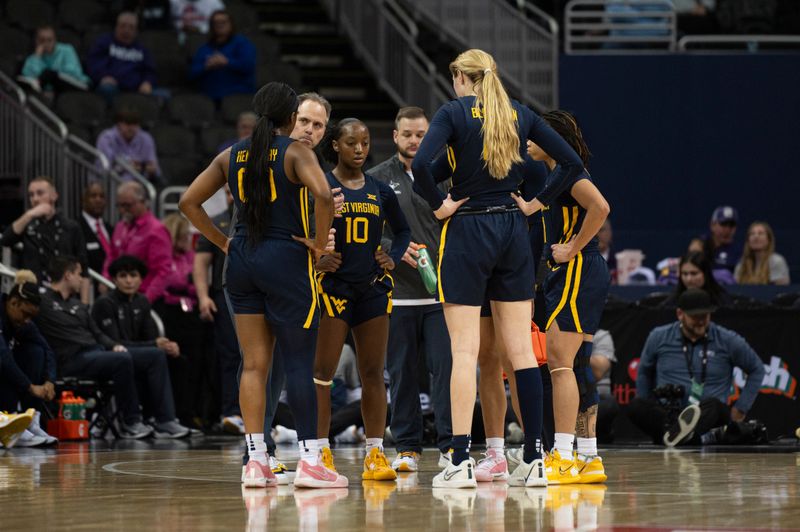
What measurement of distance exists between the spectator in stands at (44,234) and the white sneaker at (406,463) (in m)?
5.51

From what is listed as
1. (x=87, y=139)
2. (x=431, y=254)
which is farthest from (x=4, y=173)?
(x=431, y=254)

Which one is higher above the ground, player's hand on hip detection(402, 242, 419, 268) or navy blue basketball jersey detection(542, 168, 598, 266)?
navy blue basketball jersey detection(542, 168, 598, 266)

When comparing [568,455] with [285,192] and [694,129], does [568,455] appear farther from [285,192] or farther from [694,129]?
[694,129]

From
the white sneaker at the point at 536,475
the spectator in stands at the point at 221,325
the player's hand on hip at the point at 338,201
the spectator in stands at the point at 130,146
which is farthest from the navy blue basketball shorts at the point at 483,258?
the spectator in stands at the point at 130,146

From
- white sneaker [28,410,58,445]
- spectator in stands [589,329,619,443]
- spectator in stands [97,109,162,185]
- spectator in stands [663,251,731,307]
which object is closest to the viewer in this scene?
white sneaker [28,410,58,445]

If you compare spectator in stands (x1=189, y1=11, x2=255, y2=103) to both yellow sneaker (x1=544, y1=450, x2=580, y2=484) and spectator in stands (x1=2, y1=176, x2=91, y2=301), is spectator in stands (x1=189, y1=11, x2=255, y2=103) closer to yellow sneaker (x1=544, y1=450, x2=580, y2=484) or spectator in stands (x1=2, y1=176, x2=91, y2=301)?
spectator in stands (x1=2, y1=176, x2=91, y2=301)

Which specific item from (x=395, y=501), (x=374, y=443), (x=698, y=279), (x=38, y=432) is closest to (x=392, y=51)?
(x=698, y=279)

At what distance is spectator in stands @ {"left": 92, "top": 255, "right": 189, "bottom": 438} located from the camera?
40.3ft

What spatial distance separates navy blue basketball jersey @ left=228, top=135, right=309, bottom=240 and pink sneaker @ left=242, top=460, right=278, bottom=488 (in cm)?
107

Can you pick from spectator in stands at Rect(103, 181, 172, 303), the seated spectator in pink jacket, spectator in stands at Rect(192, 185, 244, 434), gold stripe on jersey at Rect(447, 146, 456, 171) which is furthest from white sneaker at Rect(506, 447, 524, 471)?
spectator in stands at Rect(103, 181, 172, 303)

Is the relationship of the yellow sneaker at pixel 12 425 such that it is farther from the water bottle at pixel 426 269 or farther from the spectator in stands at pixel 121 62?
the spectator in stands at pixel 121 62

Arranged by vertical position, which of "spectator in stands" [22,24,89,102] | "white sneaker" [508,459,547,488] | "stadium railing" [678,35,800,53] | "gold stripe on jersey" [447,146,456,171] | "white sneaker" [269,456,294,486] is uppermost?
"stadium railing" [678,35,800,53]

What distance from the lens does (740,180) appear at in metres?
17.0

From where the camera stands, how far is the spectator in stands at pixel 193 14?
18500mm
